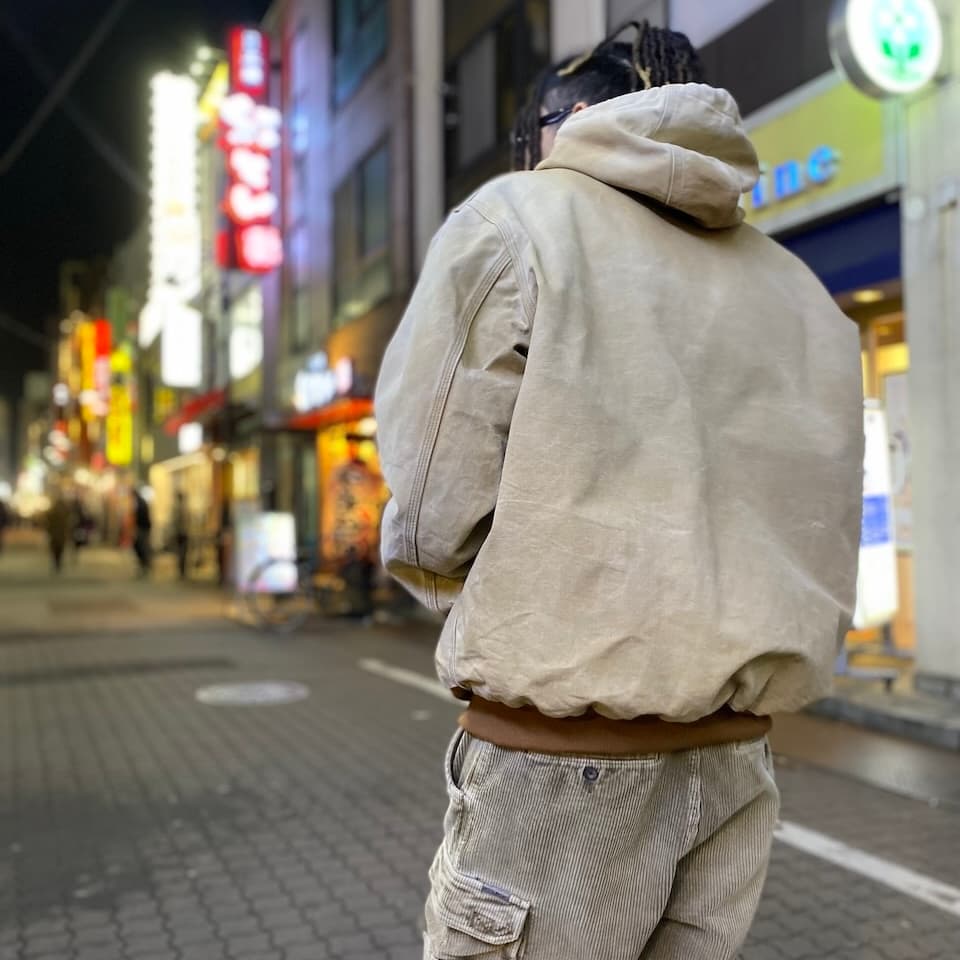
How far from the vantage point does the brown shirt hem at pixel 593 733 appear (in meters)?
1.41

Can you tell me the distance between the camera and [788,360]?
156 cm

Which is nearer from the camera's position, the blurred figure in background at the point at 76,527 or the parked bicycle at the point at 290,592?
the parked bicycle at the point at 290,592

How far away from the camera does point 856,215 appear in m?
8.90

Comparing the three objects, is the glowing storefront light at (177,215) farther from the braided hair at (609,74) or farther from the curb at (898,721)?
the braided hair at (609,74)

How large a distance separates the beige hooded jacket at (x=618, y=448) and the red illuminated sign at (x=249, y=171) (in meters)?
23.0

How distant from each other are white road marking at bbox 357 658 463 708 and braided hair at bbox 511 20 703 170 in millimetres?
6476

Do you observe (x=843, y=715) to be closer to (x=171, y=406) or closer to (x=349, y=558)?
(x=349, y=558)

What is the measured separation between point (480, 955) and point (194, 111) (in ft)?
122

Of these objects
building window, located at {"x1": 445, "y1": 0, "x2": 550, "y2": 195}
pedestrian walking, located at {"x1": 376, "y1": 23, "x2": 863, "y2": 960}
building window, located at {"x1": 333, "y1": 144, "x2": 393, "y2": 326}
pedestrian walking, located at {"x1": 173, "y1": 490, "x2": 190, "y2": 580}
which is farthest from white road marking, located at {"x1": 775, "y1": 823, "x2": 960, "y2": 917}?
pedestrian walking, located at {"x1": 173, "y1": 490, "x2": 190, "y2": 580}

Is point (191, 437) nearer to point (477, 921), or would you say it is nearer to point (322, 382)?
point (322, 382)

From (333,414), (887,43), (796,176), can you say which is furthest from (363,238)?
(887,43)

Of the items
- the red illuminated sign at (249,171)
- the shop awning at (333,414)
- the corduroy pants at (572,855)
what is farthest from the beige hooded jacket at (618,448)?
the red illuminated sign at (249,171)

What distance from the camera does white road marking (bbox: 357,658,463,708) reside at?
8.61 meters

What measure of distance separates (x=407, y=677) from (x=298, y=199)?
1634 centimetres
